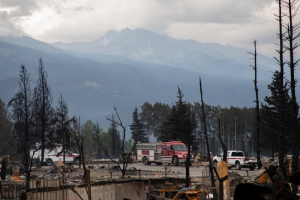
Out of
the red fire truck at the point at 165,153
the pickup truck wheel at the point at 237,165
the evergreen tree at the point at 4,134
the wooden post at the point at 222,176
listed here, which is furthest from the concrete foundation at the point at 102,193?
the evergreen tree at the point at 4,134

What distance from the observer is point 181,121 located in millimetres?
63344

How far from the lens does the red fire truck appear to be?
1652 inches

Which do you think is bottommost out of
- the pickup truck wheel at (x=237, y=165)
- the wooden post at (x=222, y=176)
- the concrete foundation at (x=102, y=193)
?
the pickup truck wheel at (x=237, y=165)

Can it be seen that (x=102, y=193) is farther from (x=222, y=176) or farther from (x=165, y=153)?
(x=165, y=153)

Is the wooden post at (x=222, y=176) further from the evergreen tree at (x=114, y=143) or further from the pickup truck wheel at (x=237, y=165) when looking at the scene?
the evergreen tree at (x=114, y=143)

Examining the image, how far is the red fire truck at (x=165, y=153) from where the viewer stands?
42.0 meters

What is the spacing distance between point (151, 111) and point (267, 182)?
9698 centimetres

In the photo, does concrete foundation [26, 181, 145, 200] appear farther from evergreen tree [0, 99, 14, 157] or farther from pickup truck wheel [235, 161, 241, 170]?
evergreen tree [0, 99, 14, 157]

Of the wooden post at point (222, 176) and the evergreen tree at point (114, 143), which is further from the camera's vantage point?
the evergreen tree at point (114, 143)

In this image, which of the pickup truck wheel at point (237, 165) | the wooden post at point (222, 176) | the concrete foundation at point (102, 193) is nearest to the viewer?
the wooden post at point (222, 176)

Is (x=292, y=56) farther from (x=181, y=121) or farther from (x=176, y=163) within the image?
(x=181, y=121)

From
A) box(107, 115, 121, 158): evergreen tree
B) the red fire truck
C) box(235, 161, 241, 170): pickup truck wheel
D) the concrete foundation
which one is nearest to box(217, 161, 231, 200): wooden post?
the concrete foundation

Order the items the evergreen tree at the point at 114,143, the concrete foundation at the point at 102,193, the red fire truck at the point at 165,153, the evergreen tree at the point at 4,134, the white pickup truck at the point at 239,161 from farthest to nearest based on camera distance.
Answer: the evergreen tree at the point at 114,143 → the evergreen tree at the point at 4,134 → the red fire truck at the point at 165,153 → the white pickup truck at the point at 239,161 → the concrete foundation at the point at 102,193

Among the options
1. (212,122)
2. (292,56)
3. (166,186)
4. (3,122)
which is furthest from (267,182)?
(212,122)
